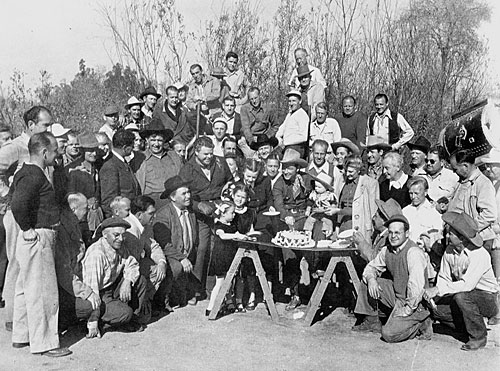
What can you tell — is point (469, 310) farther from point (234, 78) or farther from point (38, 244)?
point (234, 78)

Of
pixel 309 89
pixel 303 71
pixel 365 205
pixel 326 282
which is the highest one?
pixel 303 71

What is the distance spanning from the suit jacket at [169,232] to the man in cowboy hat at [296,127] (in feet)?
9.56

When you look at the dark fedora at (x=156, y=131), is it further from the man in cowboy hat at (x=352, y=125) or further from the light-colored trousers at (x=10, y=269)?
the man in cowboy hat at (x=352, y=125)

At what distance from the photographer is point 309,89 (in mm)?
10414

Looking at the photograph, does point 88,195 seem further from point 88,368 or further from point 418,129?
point 418,129

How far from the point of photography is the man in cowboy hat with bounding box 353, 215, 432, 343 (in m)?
5.85

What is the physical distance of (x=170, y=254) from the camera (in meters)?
6.99

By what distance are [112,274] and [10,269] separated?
1.02 metres

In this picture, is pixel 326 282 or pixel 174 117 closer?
pixel 326 282

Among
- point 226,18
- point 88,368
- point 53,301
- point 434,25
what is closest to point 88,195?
point 53,301

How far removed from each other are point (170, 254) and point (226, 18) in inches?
312

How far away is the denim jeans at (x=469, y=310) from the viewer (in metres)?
5.73

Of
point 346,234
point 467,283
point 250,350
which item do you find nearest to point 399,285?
point 467,283

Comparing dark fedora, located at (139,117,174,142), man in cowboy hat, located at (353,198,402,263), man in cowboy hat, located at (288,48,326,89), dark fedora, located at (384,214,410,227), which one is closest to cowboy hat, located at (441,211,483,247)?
dark fedora, located at (384,214,410,227)
